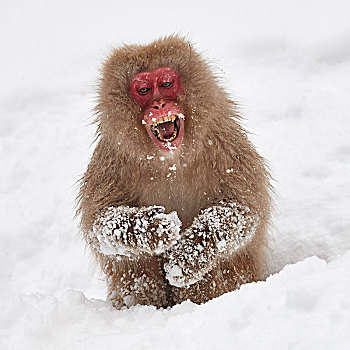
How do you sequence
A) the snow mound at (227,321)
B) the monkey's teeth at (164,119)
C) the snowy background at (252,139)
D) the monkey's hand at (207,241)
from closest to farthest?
the snow mound at (227,321)
the snowy background at (252,139)
the monkey's teeth at (164,119)
the monkey's hand at (207,241)

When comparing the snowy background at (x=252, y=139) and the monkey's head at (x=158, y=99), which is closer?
the snowy background at (x=252, y=139)

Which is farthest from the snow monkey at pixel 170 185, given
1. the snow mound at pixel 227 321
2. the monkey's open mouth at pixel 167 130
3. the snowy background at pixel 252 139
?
the snow mound at pixel 227 321

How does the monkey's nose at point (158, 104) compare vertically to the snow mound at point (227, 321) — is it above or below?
above

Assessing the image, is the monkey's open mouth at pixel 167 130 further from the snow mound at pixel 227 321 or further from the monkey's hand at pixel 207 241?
the snow mound at pixel 227 321

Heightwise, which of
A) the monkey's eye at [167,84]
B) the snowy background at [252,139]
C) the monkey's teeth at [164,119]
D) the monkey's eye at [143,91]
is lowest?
the snowy background at [252,139]

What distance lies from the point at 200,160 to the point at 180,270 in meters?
0.64

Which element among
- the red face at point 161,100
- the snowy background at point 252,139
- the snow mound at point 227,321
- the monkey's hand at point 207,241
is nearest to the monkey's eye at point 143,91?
the red face at point 161,100

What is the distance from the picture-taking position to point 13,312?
2.53 meters

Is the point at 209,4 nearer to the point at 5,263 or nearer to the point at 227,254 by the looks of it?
the point at 5,263

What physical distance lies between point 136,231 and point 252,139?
8.41 ft

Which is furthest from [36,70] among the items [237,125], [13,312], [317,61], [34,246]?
[13,312]

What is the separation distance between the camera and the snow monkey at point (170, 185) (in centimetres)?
290

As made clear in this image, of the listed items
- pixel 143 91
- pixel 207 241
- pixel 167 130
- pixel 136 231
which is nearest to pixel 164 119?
pixel 167 130

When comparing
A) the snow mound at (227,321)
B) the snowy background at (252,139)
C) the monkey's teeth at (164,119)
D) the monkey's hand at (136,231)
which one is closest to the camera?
the snow mound at (227,321)
